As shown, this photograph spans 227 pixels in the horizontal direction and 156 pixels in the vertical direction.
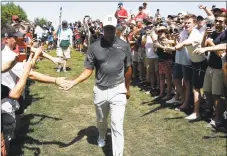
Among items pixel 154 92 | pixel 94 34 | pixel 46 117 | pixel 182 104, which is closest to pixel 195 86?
pixel 182 104

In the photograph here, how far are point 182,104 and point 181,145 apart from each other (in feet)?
7.70

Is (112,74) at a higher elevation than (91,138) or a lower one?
higher

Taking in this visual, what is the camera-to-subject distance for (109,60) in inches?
205

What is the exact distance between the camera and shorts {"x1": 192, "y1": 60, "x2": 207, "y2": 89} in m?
7.29

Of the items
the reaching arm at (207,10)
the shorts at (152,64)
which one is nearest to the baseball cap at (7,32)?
the reaching arm at (207,10)

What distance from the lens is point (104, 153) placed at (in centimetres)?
574

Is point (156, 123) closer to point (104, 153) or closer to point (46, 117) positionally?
point (104, 153)

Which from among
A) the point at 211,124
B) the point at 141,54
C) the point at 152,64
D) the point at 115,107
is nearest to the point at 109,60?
the point at 115,107

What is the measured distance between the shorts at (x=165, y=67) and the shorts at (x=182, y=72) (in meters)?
0.46

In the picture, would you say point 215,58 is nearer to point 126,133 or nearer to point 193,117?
A: point 193,117

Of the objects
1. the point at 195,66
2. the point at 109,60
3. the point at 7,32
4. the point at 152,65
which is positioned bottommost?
the point at 152,65

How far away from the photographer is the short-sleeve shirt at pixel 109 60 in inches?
204

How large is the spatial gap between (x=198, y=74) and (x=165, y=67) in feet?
5.06

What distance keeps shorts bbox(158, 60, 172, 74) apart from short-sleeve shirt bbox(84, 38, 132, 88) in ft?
11.4
